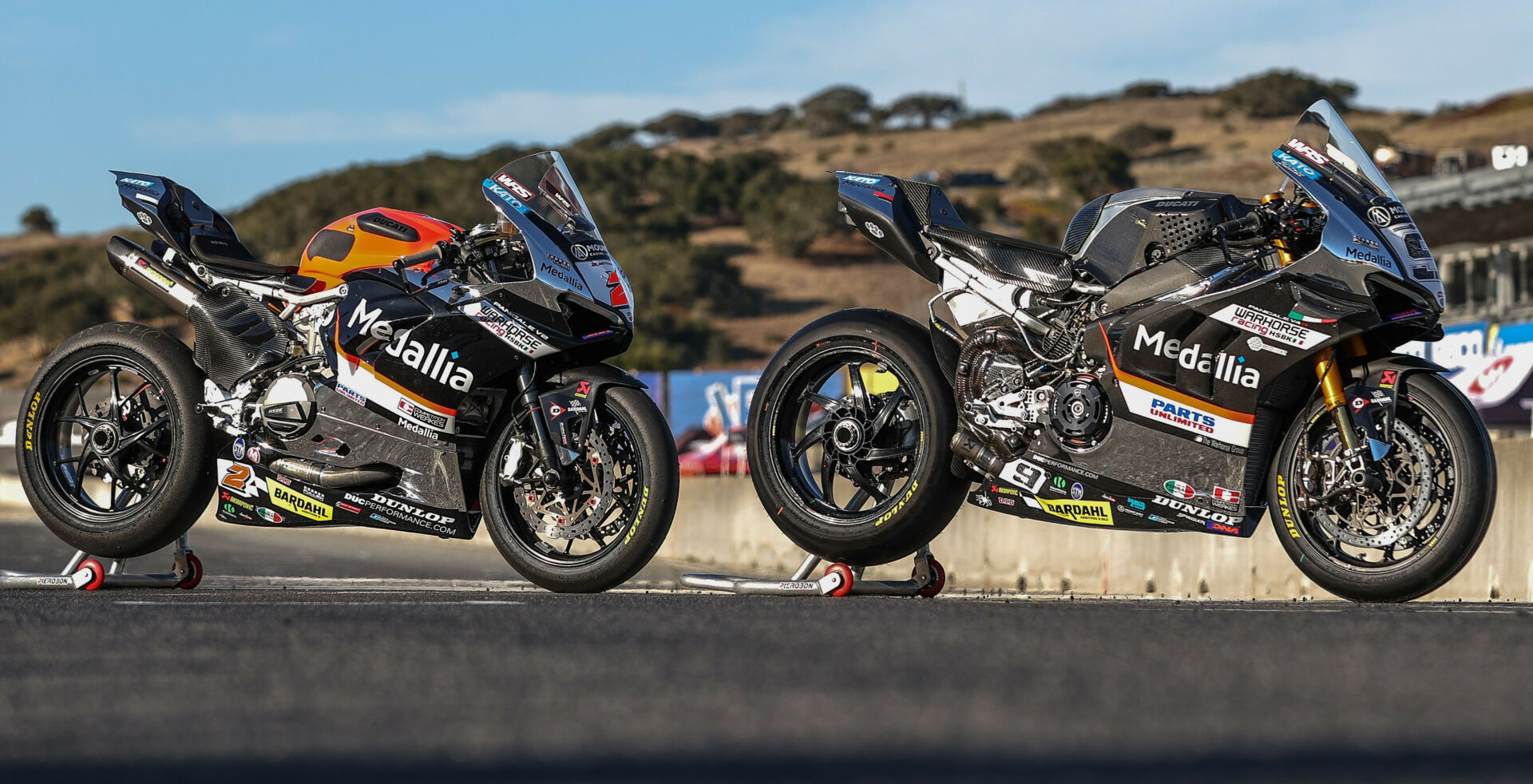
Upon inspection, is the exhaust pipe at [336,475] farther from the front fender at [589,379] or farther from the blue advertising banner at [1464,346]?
the blue advertising banner at [1464,346]

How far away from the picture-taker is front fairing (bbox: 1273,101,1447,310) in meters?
5.52

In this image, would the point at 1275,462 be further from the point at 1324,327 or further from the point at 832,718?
the point at 832,718

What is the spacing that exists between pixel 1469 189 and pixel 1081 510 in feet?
88.0

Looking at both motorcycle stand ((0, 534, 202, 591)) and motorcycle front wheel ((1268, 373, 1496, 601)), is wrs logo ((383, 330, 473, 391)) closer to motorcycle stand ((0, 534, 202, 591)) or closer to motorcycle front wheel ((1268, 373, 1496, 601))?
motorcycle stand ((0, 534, 202, 591))

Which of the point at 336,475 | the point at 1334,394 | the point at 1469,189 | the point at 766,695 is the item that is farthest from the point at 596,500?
the point at 1469,189

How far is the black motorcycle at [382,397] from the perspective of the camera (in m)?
6.40

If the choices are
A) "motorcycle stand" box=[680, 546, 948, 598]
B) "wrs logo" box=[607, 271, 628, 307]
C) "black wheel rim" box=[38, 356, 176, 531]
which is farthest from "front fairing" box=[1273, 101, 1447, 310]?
"black wheel rim" box=[38, 356, 176, 531]

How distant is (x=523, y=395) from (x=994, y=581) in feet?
16.8

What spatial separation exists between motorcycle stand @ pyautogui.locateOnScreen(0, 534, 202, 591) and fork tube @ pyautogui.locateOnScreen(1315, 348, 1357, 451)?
4642 millimetres

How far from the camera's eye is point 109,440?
703cm

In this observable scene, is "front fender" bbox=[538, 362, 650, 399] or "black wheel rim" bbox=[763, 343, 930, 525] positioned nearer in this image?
"front fender" bbox=[538, 362, 650, 399]

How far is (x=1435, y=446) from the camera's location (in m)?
5.31

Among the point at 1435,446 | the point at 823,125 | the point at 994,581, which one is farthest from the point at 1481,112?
the point at 1435,446

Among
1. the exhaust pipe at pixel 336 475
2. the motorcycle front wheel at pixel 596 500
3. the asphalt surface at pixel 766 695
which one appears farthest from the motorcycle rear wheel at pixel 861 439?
the exhaust pipe at pixel 336 475
